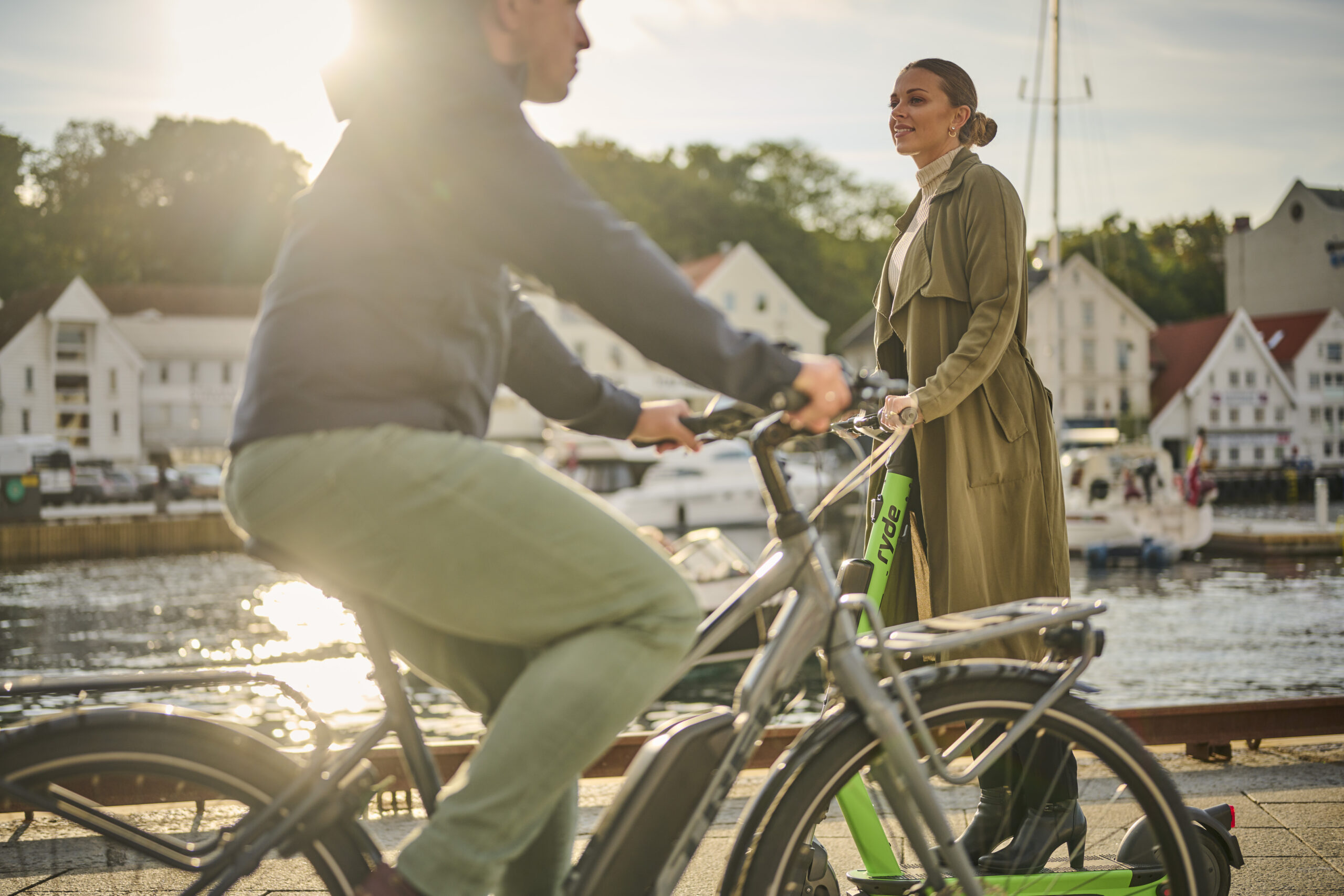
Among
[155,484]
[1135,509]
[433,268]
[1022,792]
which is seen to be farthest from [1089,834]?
[155,484]

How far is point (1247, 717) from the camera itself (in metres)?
4.22

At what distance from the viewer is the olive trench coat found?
265cm

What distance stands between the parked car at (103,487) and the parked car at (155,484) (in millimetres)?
247

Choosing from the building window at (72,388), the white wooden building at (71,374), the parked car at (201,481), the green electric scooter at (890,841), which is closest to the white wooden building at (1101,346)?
the parked car at (201,481)

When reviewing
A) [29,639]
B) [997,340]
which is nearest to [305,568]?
[997,340]

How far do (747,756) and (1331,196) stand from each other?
629 cm

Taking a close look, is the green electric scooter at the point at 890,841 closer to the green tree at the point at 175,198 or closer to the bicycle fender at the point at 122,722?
the bicycle fender at the point at 122,722

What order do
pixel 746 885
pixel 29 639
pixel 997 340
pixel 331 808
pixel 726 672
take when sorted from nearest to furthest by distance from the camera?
pixel 331 808 → pixel 746 885 → pixel 997 340 → pixel 726 672 → pixel 29 639

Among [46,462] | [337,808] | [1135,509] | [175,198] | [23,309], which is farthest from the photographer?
[175,198]

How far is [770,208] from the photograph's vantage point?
232ft

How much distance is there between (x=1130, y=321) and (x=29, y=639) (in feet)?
182

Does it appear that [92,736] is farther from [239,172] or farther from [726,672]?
[239,172]

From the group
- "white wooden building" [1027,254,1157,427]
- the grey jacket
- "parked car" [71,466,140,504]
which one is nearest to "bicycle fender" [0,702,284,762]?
the grey jacket

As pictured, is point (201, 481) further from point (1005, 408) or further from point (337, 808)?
point (337, 808)
